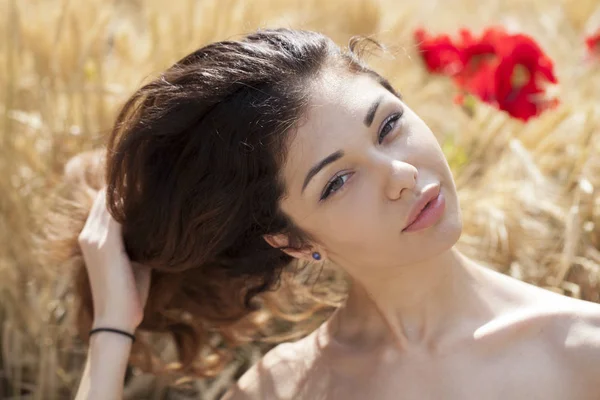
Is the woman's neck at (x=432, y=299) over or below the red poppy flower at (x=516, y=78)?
below

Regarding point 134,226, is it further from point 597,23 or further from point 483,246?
point 597,23

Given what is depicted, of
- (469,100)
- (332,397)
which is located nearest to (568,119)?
(469,100)

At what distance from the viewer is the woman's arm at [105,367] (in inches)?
84.7

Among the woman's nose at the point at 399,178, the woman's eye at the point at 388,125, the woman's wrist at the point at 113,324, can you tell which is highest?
the woman's eye at the point at 388,125

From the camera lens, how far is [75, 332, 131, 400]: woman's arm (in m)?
2.15

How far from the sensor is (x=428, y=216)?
5.97 feet

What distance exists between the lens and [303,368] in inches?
89.0

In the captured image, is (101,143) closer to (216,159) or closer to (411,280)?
(216,159)

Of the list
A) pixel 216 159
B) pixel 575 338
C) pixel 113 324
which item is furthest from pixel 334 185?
pixel 113 324

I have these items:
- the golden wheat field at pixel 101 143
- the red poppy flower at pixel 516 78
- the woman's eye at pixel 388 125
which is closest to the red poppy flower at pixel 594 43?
the golden wheat field at pixel 101 143

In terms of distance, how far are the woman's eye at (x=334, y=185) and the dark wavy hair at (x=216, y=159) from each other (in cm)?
11

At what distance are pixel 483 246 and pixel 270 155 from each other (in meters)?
1.16

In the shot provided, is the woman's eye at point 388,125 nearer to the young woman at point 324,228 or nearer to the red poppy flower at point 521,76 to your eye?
the young woman at point 324,228

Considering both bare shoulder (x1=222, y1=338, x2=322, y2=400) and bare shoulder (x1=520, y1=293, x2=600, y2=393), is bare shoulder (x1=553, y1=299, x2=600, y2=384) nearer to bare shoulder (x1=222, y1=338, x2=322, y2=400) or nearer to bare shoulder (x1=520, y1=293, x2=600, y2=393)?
bare shoulder (x1=520, y1=293, x2=600, y2=393)
